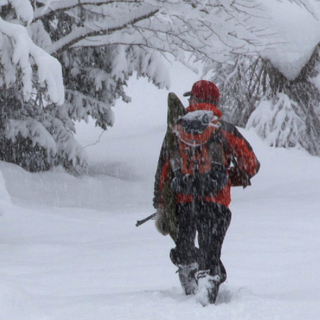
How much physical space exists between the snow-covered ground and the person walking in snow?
0.25m

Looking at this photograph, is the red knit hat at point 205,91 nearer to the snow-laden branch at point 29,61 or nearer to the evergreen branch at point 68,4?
the snow-laden branch at point 29,61

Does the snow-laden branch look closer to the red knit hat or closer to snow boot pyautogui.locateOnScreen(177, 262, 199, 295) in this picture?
the red knit hat

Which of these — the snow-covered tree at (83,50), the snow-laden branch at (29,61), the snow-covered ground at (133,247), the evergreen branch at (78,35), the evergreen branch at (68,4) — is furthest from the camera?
the evergreen branch at (78,35)

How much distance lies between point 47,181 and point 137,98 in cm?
4449

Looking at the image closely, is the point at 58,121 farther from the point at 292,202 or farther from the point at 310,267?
the point at 310,267

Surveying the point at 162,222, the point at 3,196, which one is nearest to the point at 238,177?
the point at 162,222

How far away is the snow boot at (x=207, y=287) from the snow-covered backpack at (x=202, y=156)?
0.55 meters

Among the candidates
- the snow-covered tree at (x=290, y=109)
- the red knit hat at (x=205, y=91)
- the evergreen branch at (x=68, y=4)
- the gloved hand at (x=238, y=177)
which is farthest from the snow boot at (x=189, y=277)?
the snow-covered tree at (x=290, y=109)

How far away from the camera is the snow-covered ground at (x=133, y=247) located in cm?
404

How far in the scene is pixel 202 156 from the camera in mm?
4133

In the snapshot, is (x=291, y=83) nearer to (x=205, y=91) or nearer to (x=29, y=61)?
(x=29, y=61)

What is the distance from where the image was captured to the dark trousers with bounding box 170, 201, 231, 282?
4.18 meters

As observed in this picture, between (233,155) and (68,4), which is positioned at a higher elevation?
(233,155)

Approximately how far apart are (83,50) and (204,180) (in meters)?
9.83
